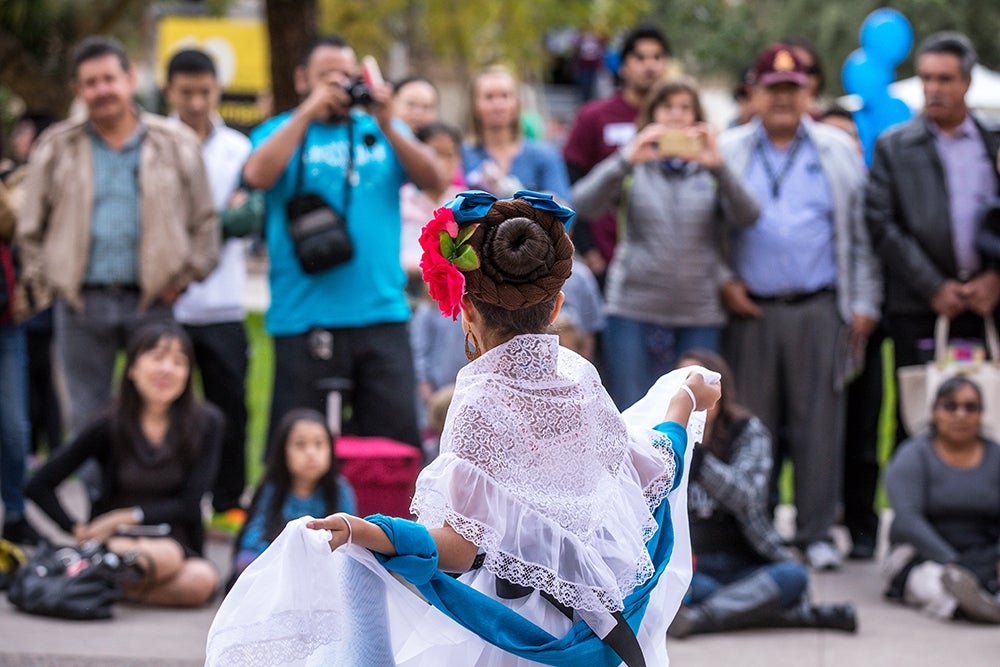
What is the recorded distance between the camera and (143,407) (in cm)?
723

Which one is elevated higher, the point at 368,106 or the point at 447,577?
the point at 368,106

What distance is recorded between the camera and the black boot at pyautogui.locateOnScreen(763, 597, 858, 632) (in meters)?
6.59

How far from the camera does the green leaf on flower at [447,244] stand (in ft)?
11.7

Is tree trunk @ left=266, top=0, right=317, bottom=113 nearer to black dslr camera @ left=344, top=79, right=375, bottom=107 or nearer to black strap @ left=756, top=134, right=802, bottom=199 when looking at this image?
black dslr camera @ left=344, top=79, right=375, bottom=107

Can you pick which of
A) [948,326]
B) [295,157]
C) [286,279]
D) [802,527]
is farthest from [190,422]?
[948,326]

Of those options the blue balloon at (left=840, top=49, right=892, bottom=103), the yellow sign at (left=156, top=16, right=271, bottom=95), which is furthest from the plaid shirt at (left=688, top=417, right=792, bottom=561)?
the yellow sign at (left=156, top=16, right=271, bottom=95)

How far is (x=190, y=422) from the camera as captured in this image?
23.6 feet

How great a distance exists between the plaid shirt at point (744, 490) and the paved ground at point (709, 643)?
40cm

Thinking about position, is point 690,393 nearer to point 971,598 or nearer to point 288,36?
point 971,598

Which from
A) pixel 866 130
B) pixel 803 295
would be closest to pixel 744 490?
pixel 803 295

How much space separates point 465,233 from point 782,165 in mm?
4610

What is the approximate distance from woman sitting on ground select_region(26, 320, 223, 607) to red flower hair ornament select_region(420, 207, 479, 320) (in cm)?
368

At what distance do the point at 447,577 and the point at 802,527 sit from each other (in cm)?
459

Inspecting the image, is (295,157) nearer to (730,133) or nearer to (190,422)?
(190,422)
